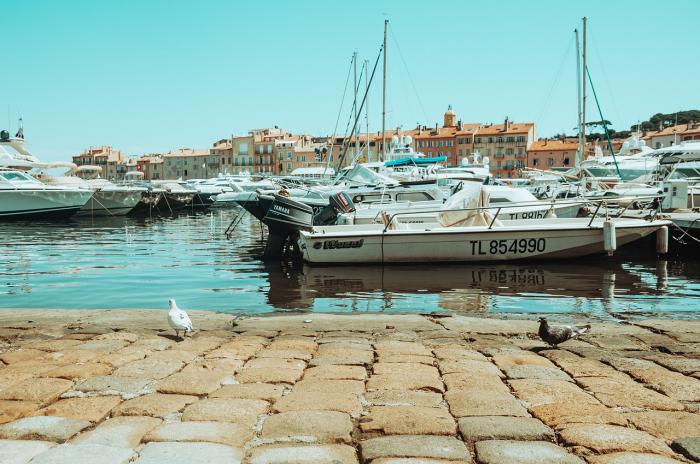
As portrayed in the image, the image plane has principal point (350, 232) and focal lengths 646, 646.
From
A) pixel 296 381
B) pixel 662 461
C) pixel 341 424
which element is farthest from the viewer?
pixel 296 381

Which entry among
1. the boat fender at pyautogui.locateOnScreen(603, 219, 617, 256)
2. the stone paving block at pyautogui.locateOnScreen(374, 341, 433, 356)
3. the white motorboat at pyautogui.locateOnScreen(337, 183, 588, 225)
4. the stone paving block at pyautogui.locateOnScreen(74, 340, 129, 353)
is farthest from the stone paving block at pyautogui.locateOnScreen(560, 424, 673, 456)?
the white motorboat at pyautogui.locateOnScreen(337, 183, 588, 225)

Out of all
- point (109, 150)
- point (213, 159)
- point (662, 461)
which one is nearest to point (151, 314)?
point (662, 461)

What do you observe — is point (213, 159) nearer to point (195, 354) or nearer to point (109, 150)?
point (109, 150)

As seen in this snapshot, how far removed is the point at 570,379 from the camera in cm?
456

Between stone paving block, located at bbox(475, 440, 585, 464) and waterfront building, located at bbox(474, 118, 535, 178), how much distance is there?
4079 inches

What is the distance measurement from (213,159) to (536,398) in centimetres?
12935

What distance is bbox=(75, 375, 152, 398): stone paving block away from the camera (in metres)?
4.13

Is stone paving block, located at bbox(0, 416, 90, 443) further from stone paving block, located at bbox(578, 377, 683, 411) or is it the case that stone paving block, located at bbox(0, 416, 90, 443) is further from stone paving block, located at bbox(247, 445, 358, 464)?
stone paving block, located at bbox(578, 377, 683, 411)

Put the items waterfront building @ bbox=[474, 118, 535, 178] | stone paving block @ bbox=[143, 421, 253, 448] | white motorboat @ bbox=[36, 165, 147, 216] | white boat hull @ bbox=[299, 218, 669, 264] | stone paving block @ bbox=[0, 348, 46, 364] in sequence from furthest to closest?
waterfront building @ bbox=[474, 118, 535, 178], white motorboat @ bbox=[36, 165, 147, 216], white boat hull @ bbox=[299, 218, 669, 264], stone paving block @ bbox=[0, 348, 46, 364], stone paving block @ bbox=[143, 421, 253, 448]

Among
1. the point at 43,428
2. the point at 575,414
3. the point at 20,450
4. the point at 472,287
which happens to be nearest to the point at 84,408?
the point at 43,428

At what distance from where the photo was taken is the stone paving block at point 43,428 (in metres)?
3.33

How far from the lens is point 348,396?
13.3ft

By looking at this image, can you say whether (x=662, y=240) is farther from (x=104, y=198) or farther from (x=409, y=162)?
(x=104, y=198)

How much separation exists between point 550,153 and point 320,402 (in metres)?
104
